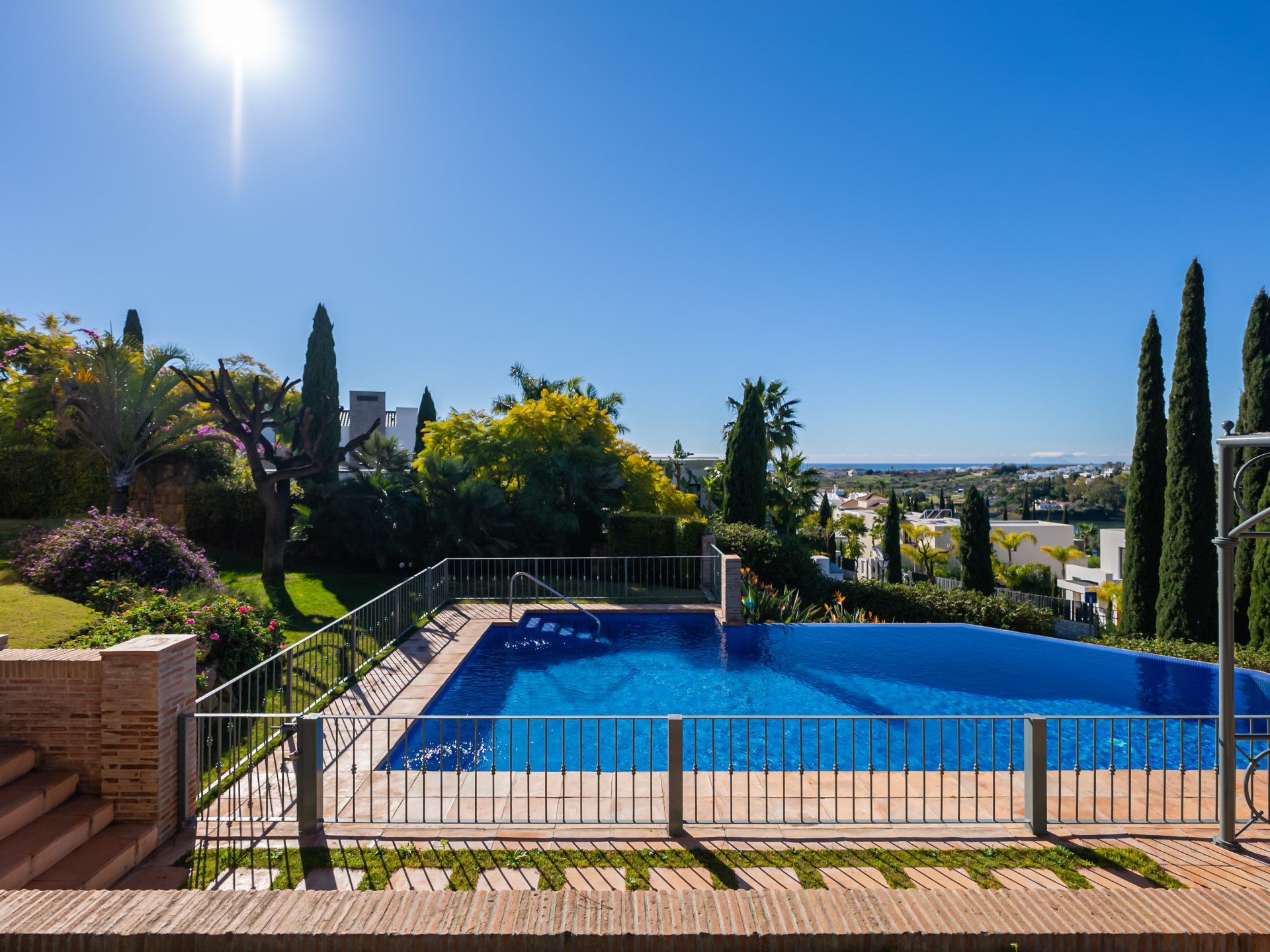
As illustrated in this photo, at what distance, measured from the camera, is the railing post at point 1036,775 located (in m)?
5.14

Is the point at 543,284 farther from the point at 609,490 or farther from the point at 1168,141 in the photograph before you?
the point at 1168,141

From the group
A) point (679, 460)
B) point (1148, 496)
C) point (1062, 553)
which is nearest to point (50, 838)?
point (1148, 496)

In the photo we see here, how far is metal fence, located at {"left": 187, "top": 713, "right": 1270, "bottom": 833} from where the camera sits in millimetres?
5223

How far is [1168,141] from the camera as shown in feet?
38.5

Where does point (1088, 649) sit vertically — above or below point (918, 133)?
below

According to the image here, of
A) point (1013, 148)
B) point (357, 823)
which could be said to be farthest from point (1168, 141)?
point (357, 823)

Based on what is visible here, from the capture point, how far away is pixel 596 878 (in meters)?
4.50

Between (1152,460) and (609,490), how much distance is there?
550 inches

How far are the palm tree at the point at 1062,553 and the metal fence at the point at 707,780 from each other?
114 ft

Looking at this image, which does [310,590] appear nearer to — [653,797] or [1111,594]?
[653,797]

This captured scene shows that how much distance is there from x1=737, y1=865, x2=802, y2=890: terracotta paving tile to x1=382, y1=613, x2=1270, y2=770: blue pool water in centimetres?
219

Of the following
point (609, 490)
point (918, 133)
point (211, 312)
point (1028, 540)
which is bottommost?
point (1028, 540)

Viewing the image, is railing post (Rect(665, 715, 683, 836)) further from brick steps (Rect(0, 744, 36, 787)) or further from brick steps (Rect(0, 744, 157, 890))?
brick steps (Rect(0, 744, 36, 787))

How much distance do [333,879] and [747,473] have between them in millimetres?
17504
